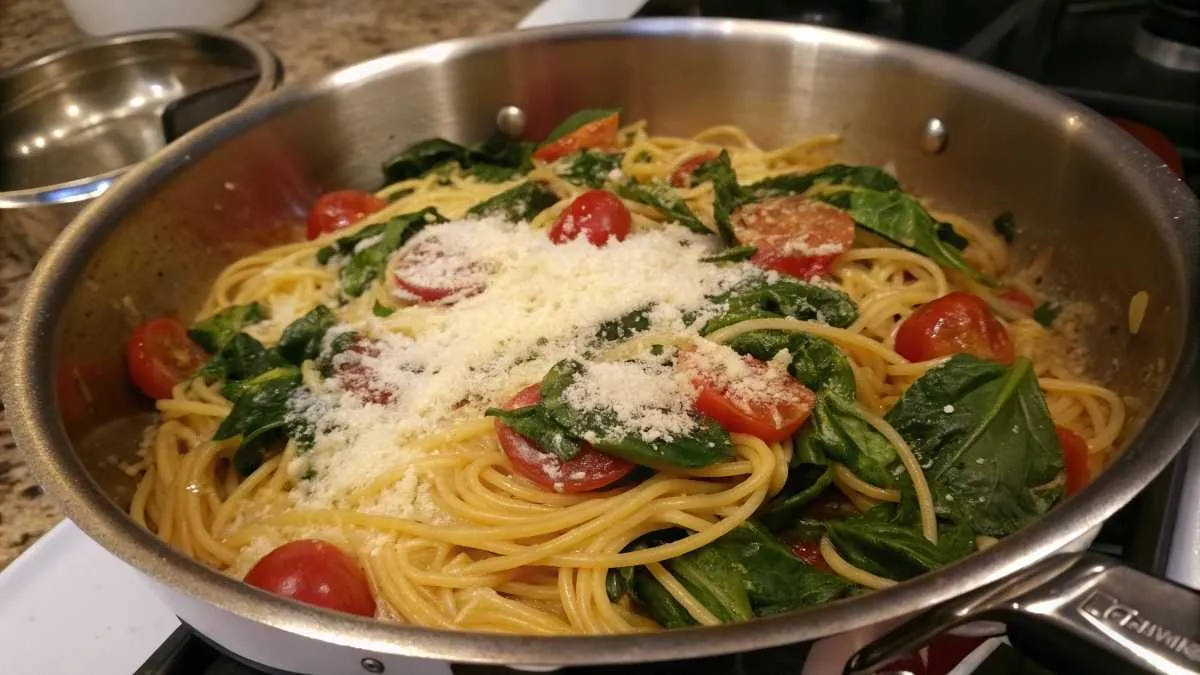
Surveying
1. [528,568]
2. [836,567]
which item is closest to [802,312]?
[836,567]

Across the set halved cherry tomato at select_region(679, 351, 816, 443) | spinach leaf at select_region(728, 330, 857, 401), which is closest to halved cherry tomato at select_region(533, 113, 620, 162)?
spinach leaf at select_region(728, 330, 857, 401)

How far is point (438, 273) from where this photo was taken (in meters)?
3.03

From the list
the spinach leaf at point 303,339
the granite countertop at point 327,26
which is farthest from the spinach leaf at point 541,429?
the granite countertop at point 327,26

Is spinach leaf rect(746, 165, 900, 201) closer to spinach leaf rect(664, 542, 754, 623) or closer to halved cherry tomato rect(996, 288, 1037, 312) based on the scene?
halved cherry tomato rect(996, 288, 1037, 312)

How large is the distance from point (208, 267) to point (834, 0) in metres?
2.71

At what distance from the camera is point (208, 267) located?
10.8 ft

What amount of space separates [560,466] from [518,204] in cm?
133

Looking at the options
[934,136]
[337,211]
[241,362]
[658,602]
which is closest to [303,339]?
[241,362]

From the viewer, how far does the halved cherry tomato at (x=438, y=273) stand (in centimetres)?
298

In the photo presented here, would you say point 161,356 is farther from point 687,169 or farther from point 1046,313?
point 1046,313

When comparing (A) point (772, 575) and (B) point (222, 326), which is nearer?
(A) point (772, 575)

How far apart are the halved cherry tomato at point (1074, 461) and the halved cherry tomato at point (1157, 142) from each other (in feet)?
4.32

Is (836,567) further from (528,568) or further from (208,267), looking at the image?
(208,267)

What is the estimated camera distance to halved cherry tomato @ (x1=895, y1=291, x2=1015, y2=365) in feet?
8.88
